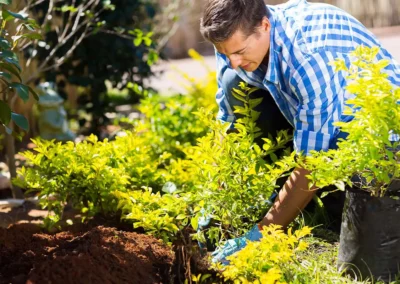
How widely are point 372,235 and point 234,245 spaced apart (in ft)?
1.84

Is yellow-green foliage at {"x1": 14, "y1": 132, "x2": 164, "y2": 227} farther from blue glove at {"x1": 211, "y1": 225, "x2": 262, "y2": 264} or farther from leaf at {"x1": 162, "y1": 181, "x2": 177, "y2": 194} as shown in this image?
blue glove at {"x1": 211, "y1": 225, "x2": 262, "y2": 264}

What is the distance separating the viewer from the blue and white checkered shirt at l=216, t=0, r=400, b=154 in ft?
9.70

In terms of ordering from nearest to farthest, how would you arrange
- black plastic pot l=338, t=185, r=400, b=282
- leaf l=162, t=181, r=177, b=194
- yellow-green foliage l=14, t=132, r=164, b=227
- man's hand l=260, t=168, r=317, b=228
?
1. black plastic pot l=338, t=185, r=400, b=282
2. man's hand l=260, t=168, r=317, b=228
3. yellow-green foliage l=14, t=132, r=164, b=227
4. leaf l=162, t=181, r=177, b=194

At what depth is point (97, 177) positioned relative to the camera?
3.40m

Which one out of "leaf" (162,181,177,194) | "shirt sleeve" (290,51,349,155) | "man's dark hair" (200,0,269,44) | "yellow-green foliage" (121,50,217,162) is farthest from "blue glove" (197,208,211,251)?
"yellow-green foliage" (121,50,217,162)

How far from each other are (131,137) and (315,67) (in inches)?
44.8

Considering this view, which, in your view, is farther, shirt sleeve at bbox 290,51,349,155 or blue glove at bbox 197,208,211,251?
blue glove at bbox 197,208,211,251

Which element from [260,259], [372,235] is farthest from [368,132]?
[260,259]

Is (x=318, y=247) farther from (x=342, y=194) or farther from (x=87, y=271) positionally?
(x=87, y=271)

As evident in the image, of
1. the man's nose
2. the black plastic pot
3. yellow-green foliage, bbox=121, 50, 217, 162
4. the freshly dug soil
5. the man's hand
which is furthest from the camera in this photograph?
yellow-green foliage, bbox=121, 50, 217, 162

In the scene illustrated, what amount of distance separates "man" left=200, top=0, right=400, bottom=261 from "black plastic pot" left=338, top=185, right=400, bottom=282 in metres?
0.23

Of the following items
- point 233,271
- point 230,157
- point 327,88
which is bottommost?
point 233,271

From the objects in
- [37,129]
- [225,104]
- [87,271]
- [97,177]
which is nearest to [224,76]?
[225,104]

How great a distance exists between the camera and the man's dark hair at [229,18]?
296 cm
